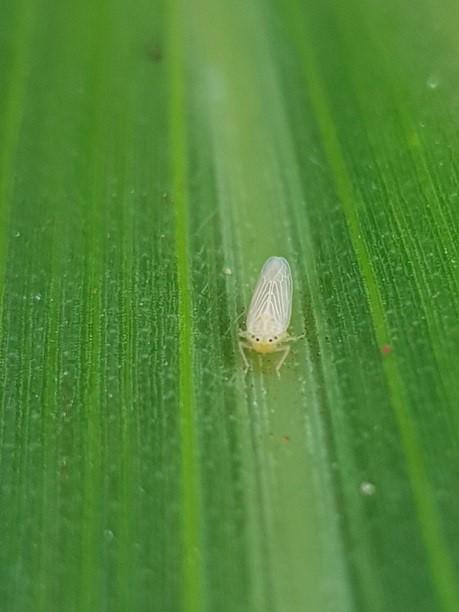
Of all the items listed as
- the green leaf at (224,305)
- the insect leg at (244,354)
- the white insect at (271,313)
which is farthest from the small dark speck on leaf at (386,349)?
the insect leg at (244,354)

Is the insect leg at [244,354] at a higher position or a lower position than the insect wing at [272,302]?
lower

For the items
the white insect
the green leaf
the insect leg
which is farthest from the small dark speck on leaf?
the insect leg

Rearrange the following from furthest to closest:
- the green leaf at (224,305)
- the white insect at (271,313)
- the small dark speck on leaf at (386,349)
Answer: the white insect at (271,313) < the small dark speck on leaf at (386,349) < the green leaf at (224,305)

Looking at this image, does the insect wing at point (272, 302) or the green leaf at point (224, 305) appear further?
the insect wing at point (272, 302)

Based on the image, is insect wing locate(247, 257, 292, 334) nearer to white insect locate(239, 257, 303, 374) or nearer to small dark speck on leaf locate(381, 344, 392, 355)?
white insect locate(239, 257, 303, 374)

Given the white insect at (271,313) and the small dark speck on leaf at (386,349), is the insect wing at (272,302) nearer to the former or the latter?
the white insect at (271,313)

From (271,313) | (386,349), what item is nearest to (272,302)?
(271,313)

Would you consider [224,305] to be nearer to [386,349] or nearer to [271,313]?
[271,313]
